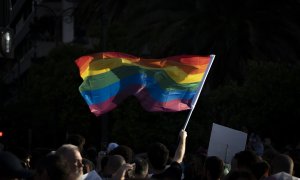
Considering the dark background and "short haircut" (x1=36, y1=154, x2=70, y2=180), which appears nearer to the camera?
"short haircut" (x1=36, y1=154, x2=70, y2=180)

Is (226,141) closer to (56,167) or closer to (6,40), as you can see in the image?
(6,40)

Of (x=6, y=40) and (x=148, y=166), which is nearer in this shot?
(x=148, y=166)

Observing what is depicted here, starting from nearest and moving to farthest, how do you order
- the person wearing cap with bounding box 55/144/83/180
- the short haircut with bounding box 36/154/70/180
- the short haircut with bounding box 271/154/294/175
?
the short haircut with bounding box 36/154/70/180 → the person wearing cap with bounding box 55/144/83/180 → the short haircut with bounding box 271/154/294/175

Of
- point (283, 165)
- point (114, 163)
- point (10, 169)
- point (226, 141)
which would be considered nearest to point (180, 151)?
point (114, 163)

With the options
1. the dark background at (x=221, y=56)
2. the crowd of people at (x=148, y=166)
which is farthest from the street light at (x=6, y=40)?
the dark background at (x=221, y=56)

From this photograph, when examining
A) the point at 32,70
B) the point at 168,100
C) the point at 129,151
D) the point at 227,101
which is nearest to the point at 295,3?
the point at 227,101

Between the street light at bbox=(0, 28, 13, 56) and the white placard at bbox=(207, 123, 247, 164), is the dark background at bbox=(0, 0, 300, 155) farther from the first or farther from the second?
the white placard at bbox=(207, 123, 247, 164)

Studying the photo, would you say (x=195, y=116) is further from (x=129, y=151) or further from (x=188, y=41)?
(x=129, y=151)

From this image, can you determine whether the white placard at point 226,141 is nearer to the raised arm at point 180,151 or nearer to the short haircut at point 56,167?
the raised arm at point 180,151

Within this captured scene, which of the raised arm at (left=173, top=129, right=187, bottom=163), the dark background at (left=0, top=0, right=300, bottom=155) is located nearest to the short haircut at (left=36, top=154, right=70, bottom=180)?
the raised arm at (left=173, top=129, right=187, bottom=163)

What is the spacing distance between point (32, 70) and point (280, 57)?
16.6 metres

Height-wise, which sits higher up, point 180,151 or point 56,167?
point 56,167

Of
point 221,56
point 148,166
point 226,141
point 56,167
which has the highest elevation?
point 56,167

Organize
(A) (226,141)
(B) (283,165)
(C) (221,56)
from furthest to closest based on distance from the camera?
(C) (221,56) < (A) (226,141) < (B) (283,165)
